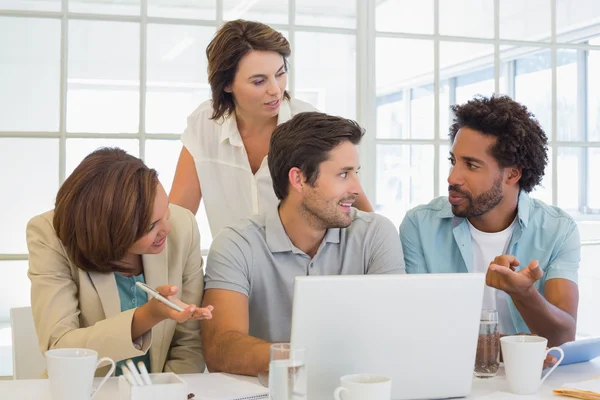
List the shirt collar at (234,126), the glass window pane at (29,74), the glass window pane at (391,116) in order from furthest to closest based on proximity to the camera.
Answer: the glass window pane at (391,116)
the glass window pane at (29,74)
the shirt collar at (234,126)

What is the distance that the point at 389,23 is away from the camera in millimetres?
3594

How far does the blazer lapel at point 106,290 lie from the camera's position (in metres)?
1.97

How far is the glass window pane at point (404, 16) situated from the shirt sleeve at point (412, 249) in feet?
4.70

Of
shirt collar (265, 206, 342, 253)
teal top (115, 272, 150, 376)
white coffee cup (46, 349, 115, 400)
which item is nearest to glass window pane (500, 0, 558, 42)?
shirt collar (265, 206, 342, 253)

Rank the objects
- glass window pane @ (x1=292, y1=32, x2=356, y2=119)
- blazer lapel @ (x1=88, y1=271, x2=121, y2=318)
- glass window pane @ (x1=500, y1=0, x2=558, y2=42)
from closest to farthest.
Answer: blazer lapel @ (x1=88, y1=271, x2=121, y2=318) → glass window pane @ (x1=292, y1=32, x2=356, y2=119) → glass window pane @ (x1=500, y1=0, x2=558, y2=42)

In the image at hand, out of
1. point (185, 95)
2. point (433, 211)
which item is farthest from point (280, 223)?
point (185, 95)

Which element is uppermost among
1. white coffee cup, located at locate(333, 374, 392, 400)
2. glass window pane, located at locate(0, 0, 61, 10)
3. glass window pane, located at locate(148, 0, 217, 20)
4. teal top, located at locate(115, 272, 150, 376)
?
glass window pane, located at locate(148, 0, 217, 20)

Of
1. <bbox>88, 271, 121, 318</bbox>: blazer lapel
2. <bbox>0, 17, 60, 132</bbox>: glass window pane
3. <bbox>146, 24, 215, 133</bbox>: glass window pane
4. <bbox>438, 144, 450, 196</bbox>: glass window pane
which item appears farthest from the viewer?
<bbox>438, 144, 450, 196</bbox>: glass window pane

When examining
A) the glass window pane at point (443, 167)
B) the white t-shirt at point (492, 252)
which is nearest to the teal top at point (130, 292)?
the white t-shirt at point (492, 252)

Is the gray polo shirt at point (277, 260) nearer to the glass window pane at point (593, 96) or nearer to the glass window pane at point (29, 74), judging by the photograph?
the glass window pane at point (29, 74)

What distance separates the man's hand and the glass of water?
0.69 metres

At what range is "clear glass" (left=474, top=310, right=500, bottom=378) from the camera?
1.66m

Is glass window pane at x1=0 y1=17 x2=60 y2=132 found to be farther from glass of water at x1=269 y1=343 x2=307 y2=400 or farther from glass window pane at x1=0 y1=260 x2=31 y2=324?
glass of water at x1=269 y1=343 x2=307 y2=400

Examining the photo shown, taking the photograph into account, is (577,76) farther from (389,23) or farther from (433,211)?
(433,211)
